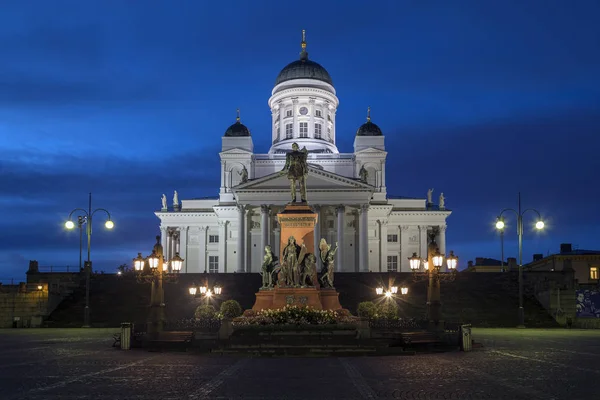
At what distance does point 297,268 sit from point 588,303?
3401 cm

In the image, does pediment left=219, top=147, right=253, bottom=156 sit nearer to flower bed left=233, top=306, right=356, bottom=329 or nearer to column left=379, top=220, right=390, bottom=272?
column left=379, top=220, right=390, bottom=272

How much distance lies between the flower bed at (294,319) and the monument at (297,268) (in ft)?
5.35

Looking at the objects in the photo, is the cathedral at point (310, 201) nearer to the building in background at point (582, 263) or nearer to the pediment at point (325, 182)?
the pediment at point (325, 182)

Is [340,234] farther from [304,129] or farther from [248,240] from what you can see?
[304,129]

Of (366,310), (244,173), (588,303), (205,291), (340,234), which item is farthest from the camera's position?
(244,173)

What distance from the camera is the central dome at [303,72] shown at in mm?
107500

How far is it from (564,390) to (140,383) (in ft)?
31.7

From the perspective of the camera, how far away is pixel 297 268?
1281 inches

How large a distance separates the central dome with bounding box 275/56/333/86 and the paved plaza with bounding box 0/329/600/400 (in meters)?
80.8

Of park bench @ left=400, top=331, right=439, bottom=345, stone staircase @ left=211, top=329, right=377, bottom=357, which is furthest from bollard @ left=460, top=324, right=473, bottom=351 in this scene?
stone staircase @ left=211, top=329, right=377, bottom=357

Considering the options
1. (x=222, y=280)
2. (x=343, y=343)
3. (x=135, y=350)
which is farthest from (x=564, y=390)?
(x=222, y=280)

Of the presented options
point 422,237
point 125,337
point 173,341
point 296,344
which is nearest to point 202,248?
point 422,237

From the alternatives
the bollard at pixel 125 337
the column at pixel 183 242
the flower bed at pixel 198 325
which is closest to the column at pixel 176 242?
the column at pixel 183 242

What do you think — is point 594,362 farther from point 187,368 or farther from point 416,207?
point 416,207
